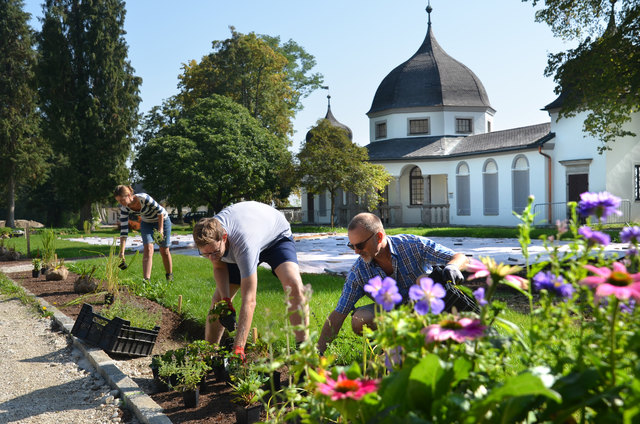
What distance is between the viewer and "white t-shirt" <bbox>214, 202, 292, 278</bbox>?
12.0ft

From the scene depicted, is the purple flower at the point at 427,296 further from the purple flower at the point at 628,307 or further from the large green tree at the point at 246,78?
the large green tree at the point at 246,78

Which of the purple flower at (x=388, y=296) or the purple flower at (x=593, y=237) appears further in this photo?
the purple flower at (x=388, y=296)

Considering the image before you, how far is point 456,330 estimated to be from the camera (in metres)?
1.35

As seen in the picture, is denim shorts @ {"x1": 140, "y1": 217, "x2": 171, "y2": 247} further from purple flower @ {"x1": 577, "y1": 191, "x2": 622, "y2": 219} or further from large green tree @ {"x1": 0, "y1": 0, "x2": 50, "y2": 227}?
large green tree @ {"x1": 0, "y1": 0, "x2": 50, "y2": 227}

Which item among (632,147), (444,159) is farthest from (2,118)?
(632,147)

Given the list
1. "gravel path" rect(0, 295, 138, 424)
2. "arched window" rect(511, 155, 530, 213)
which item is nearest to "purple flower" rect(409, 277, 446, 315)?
"gravel path" rect(0, 295, 138, 424)

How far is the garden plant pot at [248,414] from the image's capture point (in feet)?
10.1

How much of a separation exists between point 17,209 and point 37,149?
17.6m

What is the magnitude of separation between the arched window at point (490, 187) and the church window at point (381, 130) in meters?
7.97

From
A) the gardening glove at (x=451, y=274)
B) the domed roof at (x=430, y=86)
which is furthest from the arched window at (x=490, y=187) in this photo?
the gardening glove at (x=451, y=274)

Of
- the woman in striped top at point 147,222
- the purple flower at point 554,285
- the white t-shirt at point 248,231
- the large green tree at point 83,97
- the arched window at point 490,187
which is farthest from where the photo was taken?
the large green tree at point 83,97

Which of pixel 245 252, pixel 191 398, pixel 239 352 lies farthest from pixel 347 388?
pixel 191 398

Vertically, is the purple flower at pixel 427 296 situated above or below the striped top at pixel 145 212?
below

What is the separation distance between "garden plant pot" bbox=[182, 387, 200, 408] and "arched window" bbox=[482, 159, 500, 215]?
1007 inches
